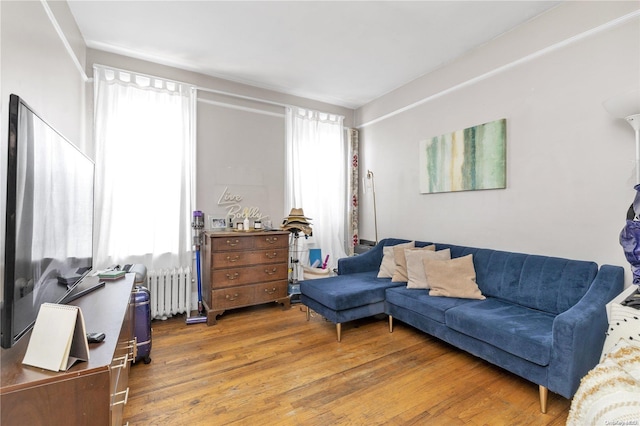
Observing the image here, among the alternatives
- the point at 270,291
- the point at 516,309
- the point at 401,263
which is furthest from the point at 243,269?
the point at 516,309

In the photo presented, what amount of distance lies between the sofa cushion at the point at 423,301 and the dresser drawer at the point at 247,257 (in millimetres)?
1347

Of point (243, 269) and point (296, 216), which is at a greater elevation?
point (296, 216)

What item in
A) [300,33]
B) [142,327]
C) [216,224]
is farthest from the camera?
[216,224]

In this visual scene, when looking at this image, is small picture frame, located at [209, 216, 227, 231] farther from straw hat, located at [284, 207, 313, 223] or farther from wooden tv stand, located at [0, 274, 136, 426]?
wooden tv stand, located at [0, 274, 136, 426]

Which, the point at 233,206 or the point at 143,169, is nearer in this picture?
the point at 143,169

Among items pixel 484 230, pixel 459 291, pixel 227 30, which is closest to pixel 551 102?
pixel 484 230

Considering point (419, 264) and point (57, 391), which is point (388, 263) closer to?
point (419, 264)

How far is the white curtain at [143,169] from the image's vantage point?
2.95m

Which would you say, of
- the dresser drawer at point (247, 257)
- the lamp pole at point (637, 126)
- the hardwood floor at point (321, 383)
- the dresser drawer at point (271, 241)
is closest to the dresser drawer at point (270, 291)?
the dresser drawer at point (247, 257)

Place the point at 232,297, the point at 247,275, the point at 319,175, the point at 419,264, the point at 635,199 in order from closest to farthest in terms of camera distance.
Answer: the point at 635,199, the point at 419,264, the point at 232,297, the point at 247,275, the point at 319,175

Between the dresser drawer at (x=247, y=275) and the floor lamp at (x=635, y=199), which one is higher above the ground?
the floor lamp at (x=635, y=199)

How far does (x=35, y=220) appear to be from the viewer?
3.63ft

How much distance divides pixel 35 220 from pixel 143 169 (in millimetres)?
2229

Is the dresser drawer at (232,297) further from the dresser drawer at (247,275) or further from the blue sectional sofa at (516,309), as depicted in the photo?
the blue sectional sofa at (516,309)
